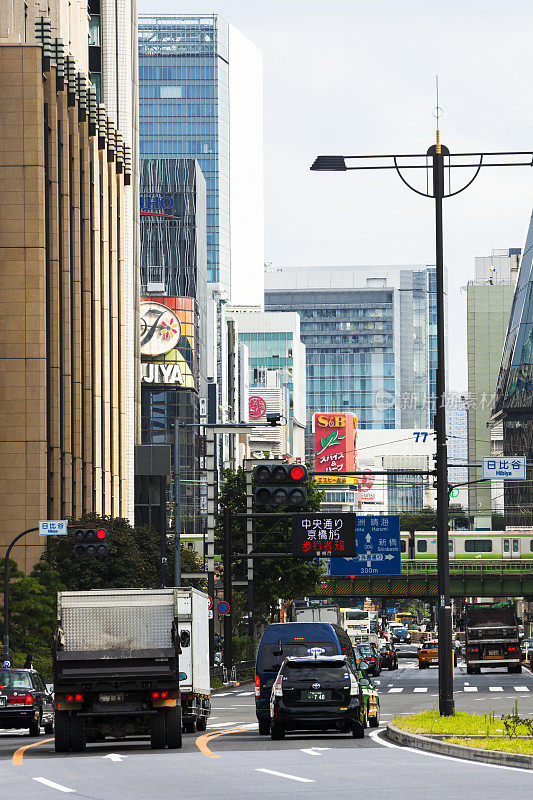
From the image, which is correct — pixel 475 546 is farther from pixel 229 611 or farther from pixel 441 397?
pixel 441 397

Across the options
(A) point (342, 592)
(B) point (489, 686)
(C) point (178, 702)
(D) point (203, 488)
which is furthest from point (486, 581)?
(C) point (178, 702)

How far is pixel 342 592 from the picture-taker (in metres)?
110

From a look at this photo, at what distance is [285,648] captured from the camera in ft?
104

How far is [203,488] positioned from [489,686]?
113875 mm

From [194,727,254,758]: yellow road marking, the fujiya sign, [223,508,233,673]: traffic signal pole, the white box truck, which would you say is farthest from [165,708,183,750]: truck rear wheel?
the fujiya sign

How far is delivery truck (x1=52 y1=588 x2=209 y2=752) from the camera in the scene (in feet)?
86.5

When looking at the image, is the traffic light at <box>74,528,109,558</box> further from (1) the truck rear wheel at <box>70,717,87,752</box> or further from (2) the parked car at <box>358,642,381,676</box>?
(1) the truck rear wheel at <box>70,717,87,752</box>

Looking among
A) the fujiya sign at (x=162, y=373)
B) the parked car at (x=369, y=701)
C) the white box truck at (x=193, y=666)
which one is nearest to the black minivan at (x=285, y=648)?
the parked car at (x=369, y=701)

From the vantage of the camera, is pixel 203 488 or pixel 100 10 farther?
pixel 203 488

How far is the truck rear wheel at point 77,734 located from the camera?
88.9ft

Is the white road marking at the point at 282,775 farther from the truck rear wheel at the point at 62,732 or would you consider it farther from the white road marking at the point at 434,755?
the truck rear wheel at the point at 62,732

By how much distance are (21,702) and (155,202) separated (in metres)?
139

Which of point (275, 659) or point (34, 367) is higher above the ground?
point (34, 367)

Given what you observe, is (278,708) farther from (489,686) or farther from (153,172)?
(153,172)
